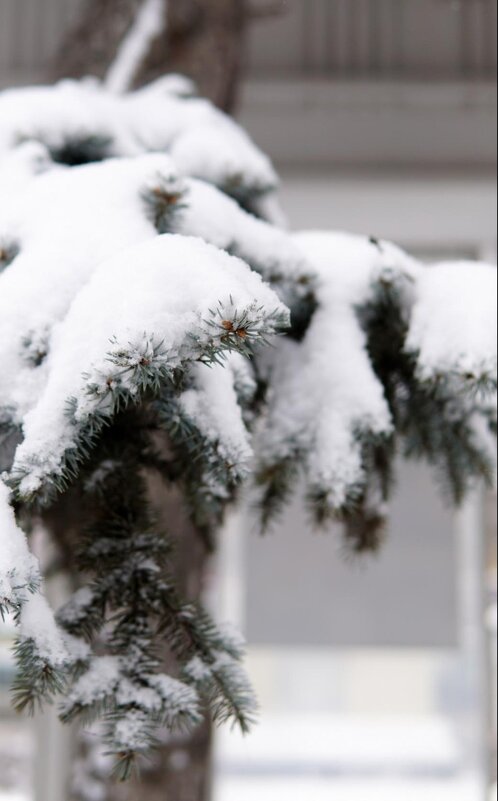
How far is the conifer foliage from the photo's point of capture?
52cm

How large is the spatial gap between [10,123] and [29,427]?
487 millimetres

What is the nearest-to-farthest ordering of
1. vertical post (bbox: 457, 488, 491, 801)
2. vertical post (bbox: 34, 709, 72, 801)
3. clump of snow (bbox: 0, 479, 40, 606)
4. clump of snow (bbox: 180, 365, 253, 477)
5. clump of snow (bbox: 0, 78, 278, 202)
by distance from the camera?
1. clump of snow (bbox: 0, 479, 40, 606)
2. clump of snow (bbox: 180, 365, 253, 477)
3. clump of snow (bbox: 0, 78, 278, 202)
4. vertical post (bbox: 34, 709, 72, 801)
5. vertical post (bbox: 457, 488, 491, 801)

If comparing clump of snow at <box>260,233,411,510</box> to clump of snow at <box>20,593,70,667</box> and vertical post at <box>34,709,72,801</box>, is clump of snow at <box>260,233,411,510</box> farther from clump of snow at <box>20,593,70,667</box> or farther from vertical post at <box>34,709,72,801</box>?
vertical post at <box>34,709,72,801</box>

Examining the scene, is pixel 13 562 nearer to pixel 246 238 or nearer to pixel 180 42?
pixel 246 238

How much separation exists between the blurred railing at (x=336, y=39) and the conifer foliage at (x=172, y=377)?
4.27 ft

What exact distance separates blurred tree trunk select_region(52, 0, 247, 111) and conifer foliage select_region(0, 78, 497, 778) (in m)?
0.42

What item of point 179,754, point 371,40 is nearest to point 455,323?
point 179,754

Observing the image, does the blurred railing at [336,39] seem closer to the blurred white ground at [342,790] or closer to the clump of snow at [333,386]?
the clump of snow at [333,386]

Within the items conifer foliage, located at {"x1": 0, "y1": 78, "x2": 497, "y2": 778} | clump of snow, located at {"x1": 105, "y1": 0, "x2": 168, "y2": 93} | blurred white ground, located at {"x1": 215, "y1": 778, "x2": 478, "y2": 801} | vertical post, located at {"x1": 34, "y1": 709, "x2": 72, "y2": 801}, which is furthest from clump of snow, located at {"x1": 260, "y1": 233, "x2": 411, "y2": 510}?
blurred white ground, located at {"x1": 215, "y1": 778, "x2": 478, "y2": 801}

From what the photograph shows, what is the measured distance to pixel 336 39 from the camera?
6.98 feet

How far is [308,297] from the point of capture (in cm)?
78

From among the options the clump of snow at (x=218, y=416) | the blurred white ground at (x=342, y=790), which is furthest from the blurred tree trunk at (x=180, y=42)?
the blurred white ground at (x=342, y=790)

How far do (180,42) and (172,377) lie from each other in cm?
105

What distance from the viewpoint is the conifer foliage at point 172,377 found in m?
0.52
